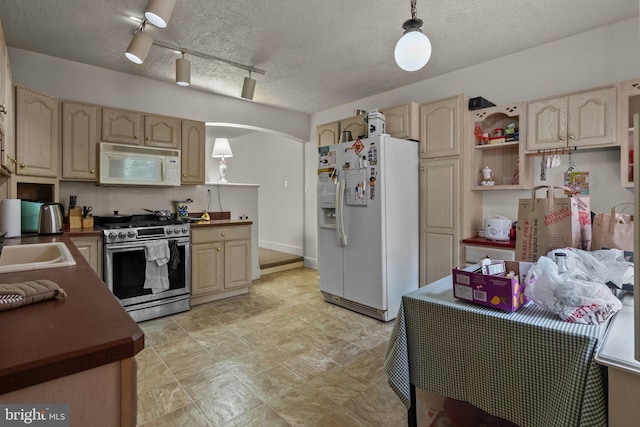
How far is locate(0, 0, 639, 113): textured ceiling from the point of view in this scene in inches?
91.5

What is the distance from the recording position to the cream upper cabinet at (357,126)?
3789 mm

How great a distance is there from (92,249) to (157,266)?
1.84ft

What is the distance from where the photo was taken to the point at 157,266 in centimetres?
319

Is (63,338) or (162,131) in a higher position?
(162,131)

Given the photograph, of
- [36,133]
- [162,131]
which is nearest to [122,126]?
[162,131]

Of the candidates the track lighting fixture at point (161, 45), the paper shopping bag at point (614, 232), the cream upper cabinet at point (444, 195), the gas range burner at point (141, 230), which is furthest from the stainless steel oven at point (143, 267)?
the paper shopping bag at point (614, 232)

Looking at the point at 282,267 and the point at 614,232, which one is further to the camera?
the point at 282,267

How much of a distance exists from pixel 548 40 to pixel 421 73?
1.15 metres

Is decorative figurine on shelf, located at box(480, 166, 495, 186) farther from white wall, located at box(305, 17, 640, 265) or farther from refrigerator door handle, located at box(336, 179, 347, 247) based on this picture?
refrigerator door handle, located at box(336, 179, 347, 247)

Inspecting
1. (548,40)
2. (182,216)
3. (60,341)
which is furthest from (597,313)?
(182,216)

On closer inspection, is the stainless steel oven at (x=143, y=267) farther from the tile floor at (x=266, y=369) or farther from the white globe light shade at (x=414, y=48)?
the white globe light shade at (x=414, y=48)

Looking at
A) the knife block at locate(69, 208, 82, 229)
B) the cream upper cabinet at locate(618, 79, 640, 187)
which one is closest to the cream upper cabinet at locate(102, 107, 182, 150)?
the knife block at locate(69, 208, 82, 229)

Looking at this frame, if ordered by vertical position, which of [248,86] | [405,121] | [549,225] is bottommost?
[549,225]
